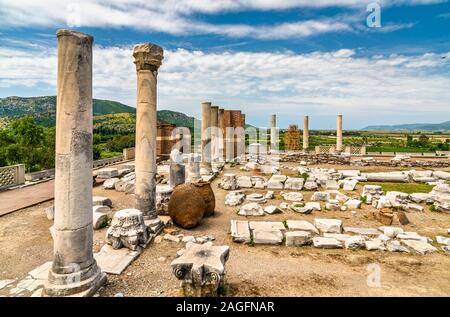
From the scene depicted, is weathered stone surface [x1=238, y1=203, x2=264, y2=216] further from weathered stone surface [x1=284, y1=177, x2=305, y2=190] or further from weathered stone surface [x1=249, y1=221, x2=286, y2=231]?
weathered stone surface [x1=284, y1=177, x2=305, y2=190]

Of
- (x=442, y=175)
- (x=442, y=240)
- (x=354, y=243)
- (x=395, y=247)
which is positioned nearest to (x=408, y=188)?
(x=442, y=175)

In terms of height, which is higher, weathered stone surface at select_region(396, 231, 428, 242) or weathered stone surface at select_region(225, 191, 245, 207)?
weathered stone surface at select_region(225, 191, 245, 207)

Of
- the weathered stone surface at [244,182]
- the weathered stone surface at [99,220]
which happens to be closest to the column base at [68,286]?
the weathered stone surface at [99,220]

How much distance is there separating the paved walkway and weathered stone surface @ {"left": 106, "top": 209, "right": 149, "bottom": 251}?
5.27m

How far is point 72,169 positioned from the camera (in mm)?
4414

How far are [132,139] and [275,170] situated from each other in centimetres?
2888

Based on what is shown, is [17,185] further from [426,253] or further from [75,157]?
[426,253]

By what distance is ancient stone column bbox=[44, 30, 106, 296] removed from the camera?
4.30 metres

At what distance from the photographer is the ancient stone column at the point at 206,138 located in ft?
54.4

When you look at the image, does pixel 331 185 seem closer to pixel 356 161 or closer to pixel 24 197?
pixel 356 161

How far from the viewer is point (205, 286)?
436cm

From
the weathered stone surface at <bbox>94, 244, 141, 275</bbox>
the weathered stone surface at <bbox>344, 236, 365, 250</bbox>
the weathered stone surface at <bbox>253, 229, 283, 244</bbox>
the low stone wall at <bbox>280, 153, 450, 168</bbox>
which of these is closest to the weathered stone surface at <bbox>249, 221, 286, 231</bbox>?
the weathered stone surface at <bbox>253, 229, 283, 244</bbox>

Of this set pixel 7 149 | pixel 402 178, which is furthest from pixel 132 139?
pixel 402 178

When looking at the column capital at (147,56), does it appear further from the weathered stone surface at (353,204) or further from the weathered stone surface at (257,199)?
the weathered stone surface at (353,204)
